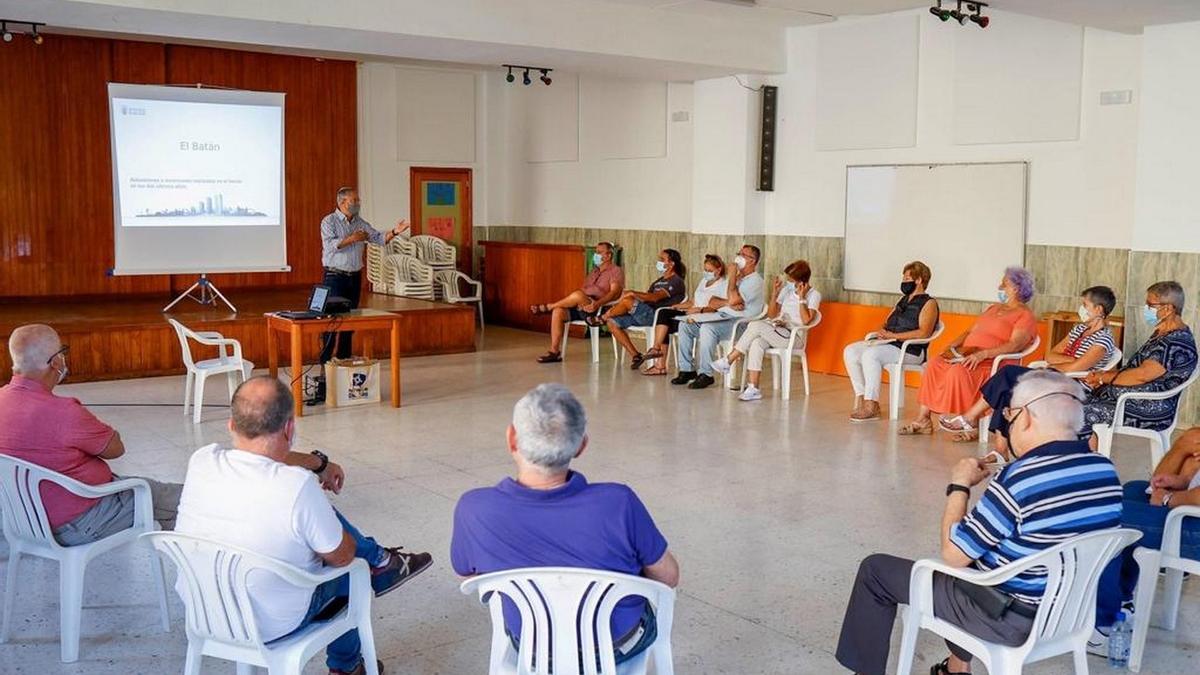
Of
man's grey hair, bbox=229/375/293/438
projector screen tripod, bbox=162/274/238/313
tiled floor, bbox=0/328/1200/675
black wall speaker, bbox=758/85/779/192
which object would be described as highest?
black wall speaker, bbox=758/85/779/192

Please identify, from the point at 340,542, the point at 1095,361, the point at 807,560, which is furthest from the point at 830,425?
the point at 340,542

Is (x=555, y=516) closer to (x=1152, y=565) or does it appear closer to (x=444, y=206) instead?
(x=1152, y=565)

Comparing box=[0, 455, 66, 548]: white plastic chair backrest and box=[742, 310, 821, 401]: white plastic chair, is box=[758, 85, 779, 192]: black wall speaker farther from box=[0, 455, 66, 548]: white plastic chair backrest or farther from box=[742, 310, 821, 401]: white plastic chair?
box=[0, 455, 66, 548]: white plastic chair backrest

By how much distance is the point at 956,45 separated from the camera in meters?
8.95

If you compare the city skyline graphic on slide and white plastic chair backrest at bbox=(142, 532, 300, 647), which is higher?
the city skyline graphic on slide

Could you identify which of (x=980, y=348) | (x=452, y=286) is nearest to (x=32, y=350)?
(x=980, y=348)

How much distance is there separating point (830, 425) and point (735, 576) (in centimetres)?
328

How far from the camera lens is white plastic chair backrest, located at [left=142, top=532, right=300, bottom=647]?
2750 mm

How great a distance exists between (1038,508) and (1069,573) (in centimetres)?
19

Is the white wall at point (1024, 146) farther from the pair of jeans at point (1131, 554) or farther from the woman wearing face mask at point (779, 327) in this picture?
the pair of jeans at point (1131, 554)

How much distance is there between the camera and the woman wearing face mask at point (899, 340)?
304 inches

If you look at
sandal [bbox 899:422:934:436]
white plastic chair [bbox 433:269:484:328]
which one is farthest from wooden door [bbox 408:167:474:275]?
sandal [bbox 899:422:934:436]

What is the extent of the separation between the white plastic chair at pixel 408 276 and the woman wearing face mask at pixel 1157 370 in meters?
7.85

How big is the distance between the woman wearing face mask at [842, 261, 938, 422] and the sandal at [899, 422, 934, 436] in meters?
0.45
